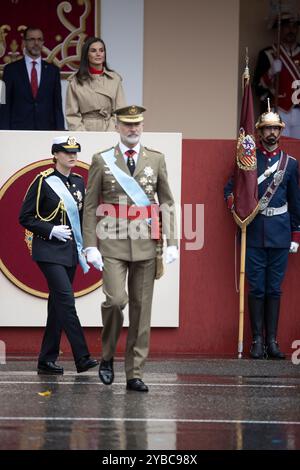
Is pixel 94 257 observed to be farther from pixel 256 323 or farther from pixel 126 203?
pixel 256 323

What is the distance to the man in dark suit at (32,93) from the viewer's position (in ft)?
48.4

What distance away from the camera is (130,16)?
1691 cm

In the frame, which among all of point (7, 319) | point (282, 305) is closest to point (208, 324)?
point (282, 305)

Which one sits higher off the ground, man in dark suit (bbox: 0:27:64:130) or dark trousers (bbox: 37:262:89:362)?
man in dark suit (bbox: 0:27:64:130)

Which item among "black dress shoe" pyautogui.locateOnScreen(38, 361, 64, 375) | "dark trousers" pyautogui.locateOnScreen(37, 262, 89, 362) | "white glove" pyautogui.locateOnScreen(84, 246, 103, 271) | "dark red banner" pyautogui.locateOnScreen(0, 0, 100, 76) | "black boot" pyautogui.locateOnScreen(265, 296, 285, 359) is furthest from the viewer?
"dark red banner" pyautogui.locateOnScreen(0, 0, 100, 76)

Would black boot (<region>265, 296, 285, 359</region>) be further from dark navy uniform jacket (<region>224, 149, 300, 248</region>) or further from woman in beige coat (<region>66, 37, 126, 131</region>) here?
woman in beige coat (<region>66, 37, 126, 131</region>)

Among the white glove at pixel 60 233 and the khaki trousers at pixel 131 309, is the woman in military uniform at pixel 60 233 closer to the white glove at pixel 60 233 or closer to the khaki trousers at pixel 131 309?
the white glove at pixel 60 233

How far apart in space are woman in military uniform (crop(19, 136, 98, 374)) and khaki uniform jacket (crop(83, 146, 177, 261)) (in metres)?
0.84

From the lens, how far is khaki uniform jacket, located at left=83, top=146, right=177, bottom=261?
37.1ft

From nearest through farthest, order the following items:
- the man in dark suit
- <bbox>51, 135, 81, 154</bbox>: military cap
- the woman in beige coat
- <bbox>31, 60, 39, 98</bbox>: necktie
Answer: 1. <bbox>51, 135, 81, 154</bbox>: military cap
2. the woman in beige coat
3. the man in dark suit
4. <bbox>31, 60, 39, 98</bbox>: necktie

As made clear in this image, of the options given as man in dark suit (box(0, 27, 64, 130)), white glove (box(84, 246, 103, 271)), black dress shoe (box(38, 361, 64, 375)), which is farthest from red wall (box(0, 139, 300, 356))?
white glove (box(84, 246, 103, 271))

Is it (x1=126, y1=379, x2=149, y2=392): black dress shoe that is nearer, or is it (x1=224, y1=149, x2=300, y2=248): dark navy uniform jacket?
(x1=126, y1=379, x2=149, y2=392): black dress shoe

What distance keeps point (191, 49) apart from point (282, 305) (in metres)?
3.95

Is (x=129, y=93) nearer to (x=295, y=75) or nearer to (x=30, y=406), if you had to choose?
(x=295, y=75)
